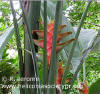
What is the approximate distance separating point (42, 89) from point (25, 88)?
0.21ft

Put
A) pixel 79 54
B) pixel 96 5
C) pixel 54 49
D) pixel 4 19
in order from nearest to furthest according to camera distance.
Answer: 1. pixel 54 49
2. pixel 79 54
3. pixel 96 5
4. pixel 4 19

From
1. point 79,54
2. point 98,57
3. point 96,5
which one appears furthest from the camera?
point 98,57

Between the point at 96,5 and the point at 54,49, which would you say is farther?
the point at 96,5

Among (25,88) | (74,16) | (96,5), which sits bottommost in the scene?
(25,88)

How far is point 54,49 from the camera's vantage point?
0.96ft

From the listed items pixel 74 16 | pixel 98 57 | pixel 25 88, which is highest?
pixel 74 16

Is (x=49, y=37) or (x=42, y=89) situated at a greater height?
(x=49, y=37)

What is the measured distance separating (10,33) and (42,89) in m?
0.15

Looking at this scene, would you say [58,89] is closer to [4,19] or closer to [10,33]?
[10,33]

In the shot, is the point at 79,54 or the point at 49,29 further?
the point at 79,54

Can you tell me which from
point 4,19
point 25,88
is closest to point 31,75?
point 25,88

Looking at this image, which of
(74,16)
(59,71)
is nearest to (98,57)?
(74,16)

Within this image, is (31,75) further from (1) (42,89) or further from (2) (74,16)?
(2) (74,16)

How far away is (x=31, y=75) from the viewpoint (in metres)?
0.38
